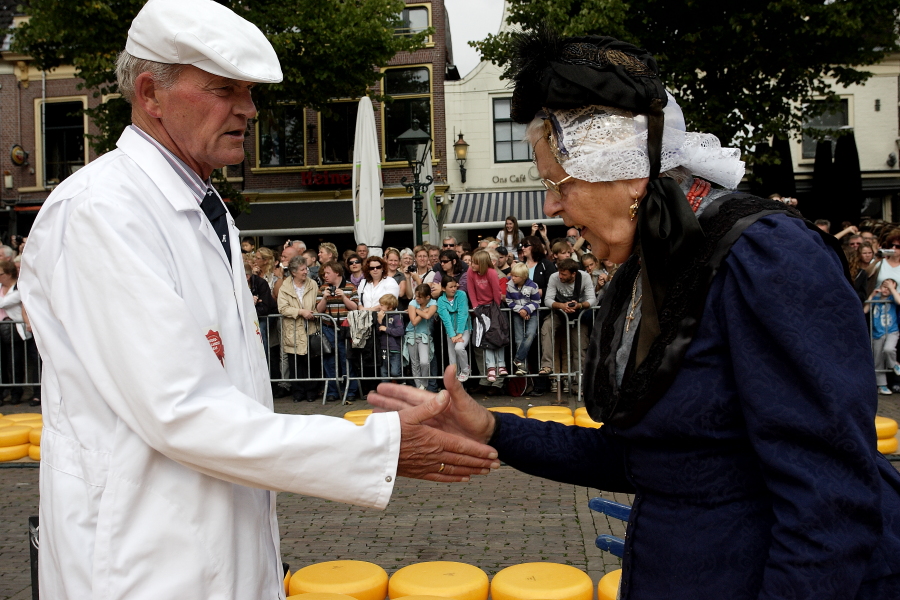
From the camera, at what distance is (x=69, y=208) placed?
5.52 feet

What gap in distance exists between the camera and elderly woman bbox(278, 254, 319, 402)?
9.93 meters

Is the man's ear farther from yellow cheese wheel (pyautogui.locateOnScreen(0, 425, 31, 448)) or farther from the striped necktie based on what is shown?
yellow cheese wheel (pyautogui.locateOnScreen(0, 425, 31, 448))

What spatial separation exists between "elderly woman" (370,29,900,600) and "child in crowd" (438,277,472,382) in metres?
7.46

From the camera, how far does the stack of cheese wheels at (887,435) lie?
622cm

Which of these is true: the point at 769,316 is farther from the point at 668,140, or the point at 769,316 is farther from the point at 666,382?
the point at 668,140

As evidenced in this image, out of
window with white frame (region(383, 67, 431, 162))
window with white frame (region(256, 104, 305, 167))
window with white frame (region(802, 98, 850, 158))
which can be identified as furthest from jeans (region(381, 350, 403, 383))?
window with white frame (region(802, 98, 850, 158))

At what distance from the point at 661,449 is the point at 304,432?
791mm

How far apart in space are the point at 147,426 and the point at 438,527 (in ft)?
13.2

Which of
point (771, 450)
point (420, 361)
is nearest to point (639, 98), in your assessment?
point (771, 450)

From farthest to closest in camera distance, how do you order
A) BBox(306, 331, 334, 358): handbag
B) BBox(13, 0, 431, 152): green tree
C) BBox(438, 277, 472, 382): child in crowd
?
BBox(13, 0, 431, 152): green tree → BBox(306, 331, 334, 358): handbag → BBox(438, 277, 472, 382): child in crowd

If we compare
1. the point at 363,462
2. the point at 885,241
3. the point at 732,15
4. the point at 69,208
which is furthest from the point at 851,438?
the point at 732,15

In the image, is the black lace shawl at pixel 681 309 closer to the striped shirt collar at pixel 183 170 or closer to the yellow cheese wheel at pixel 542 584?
the striped shirt collar at pixel 183 170

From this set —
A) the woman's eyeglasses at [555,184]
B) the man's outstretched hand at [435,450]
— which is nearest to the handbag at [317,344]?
the man's outstretched hand at [435,450]

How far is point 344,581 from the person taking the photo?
3344 millimetres
